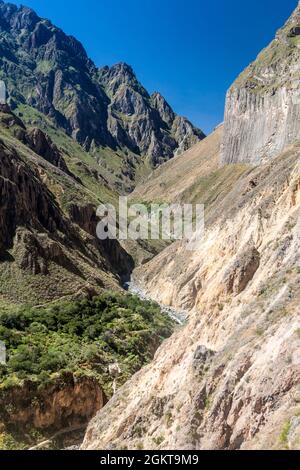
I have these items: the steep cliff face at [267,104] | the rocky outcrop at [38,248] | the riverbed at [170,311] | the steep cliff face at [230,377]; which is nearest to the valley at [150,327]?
the steep cliff face at [230,377]

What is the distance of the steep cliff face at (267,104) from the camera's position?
3812 inches

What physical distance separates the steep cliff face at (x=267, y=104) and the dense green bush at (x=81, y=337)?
57685 mm

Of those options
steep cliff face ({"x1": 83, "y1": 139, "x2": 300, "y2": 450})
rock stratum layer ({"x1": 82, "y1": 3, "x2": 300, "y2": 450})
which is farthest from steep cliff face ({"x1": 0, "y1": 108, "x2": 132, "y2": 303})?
steep cliff face ({"x1": 83, "y1": 139, "x2": 300, "y2": 450})

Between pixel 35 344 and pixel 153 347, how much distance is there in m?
10.6

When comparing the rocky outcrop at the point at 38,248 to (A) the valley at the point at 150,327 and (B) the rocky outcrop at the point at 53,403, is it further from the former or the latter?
(B) the rocky outcrop at the point at 53,403

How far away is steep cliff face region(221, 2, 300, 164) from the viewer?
318ft

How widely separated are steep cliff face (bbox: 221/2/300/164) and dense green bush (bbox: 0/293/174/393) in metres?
57.7

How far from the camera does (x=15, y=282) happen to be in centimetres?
4884

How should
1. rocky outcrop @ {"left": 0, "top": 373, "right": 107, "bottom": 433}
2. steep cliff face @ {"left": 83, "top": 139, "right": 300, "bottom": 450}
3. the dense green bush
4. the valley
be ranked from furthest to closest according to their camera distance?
the dense green bush → rocky outcrop @ {"left": 0, "top": 373, "right": 107, "bottom": 433} → the valley → steep cliff face @ {"left": 83, "top": 139, "right": 300, "bottom": 450}

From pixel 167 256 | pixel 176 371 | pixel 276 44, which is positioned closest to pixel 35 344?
pixel 176 371

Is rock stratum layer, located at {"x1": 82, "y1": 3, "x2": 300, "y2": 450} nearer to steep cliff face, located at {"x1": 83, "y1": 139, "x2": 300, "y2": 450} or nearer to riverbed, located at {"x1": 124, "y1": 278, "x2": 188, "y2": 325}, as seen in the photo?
steep cliff face, located at {"x1": 83, "y1": 139, "x2": 300, "y2": 450}

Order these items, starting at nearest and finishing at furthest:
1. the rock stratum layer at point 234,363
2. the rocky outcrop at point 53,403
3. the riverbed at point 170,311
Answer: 1. the rock stratum layer at point 234,363
2. the rocky outcrop at point 53,403
3. the riverbed at point 170,311
